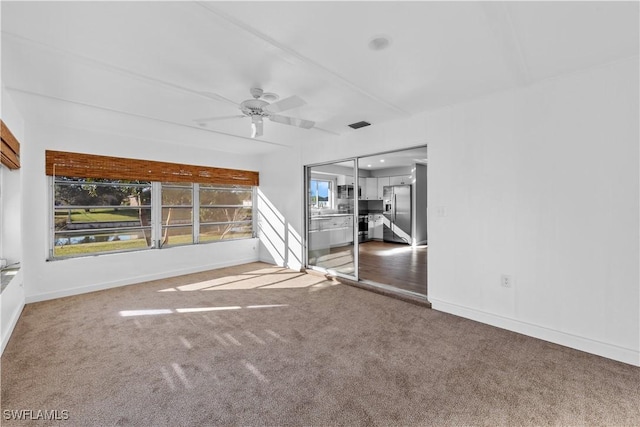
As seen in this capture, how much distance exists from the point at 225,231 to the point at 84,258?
243cm

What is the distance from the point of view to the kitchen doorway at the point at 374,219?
478 centimetres

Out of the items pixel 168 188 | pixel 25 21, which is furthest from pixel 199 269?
pixel 25 21

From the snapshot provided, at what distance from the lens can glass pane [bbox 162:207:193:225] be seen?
527 centimetres

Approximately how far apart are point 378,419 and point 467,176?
264cm

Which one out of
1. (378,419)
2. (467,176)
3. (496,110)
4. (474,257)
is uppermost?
(496,110)

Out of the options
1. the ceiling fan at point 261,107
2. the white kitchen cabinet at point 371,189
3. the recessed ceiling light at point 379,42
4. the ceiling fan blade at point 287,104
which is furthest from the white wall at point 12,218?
the white kitchen cabinet at point 371,189

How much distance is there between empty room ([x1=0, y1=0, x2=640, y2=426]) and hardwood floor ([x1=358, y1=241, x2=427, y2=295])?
11 centimetres

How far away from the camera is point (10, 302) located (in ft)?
9.79

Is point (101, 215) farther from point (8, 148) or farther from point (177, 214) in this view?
point (8, 148)

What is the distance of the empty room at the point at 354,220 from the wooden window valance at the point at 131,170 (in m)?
0.04

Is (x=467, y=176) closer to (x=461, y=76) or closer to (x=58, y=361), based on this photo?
(x=461, y=76)

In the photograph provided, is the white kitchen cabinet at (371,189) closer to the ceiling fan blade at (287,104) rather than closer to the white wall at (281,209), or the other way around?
the white wall at (281,209)

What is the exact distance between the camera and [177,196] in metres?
5.45

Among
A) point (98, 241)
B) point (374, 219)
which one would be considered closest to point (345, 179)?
point (374, 219)
